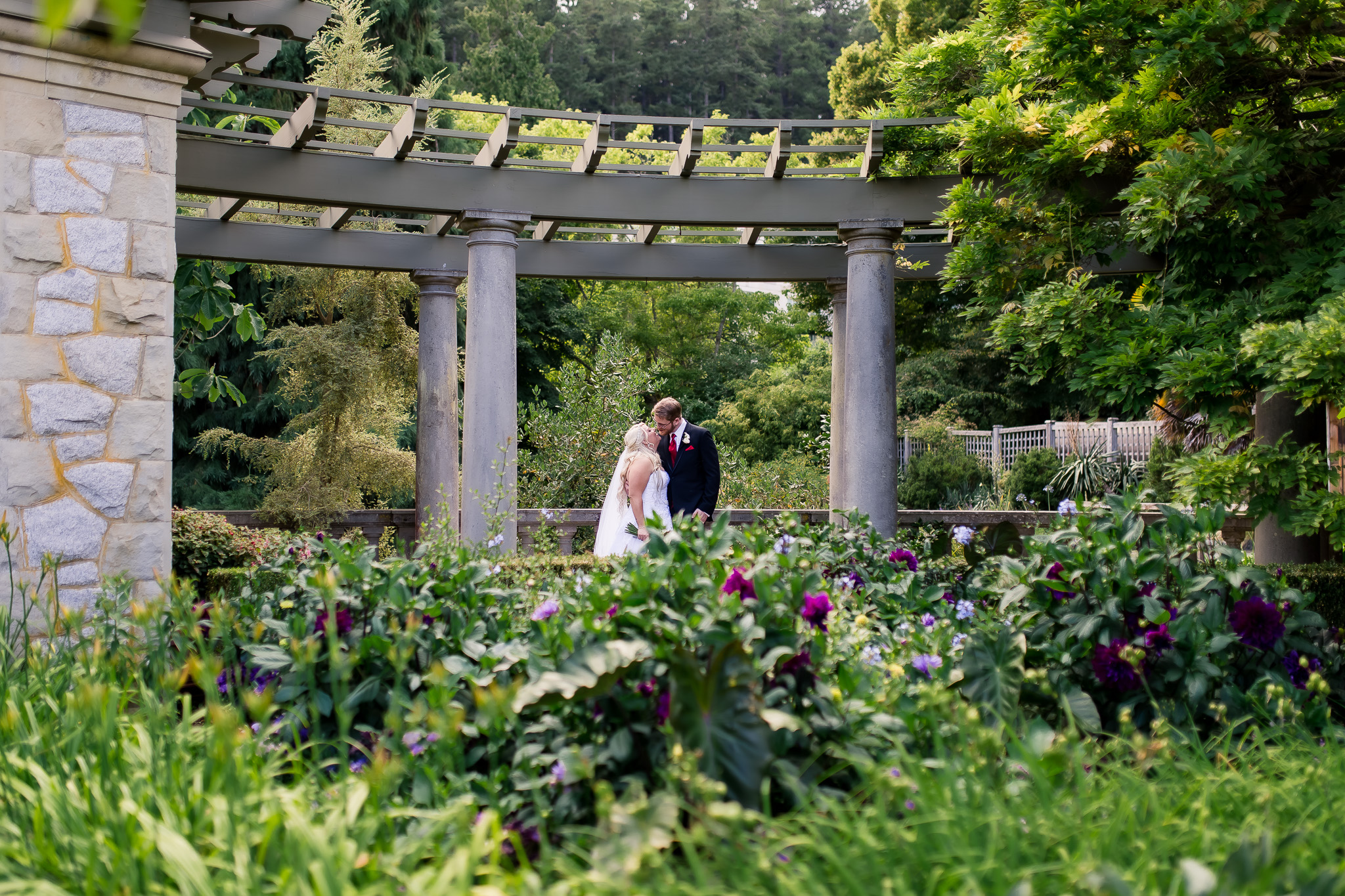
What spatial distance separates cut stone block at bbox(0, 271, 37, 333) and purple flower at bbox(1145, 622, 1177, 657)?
414 centimetres

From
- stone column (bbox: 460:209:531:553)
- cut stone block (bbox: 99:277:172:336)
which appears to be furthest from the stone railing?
cut stone block (bbox: 99:277:172:336)

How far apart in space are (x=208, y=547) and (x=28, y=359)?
11.0ft

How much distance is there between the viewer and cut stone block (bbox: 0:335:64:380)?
3.91 meters

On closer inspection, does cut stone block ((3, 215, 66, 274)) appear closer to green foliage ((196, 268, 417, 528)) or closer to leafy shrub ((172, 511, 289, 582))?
leafy shrub ((172, 511, 289, 582))

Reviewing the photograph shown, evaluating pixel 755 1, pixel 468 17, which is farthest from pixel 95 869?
pixel 755 1

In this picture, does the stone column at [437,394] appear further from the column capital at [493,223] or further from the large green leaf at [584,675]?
the large green leaf at [584,675]

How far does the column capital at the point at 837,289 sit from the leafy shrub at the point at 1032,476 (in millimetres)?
7410

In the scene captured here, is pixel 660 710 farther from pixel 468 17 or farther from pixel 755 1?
pixel 755 1

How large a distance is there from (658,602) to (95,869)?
125 centimetres

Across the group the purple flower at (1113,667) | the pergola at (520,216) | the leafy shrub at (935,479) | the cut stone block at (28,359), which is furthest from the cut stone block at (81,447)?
the leafy shrub at (935,479)

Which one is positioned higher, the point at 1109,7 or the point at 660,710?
the point at 1109,7

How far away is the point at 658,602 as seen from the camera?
249 cm

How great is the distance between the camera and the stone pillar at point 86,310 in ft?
12.9

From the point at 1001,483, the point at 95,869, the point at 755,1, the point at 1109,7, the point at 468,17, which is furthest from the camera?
the point at 755,1
